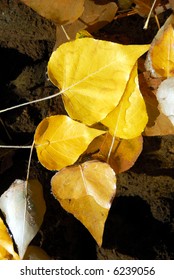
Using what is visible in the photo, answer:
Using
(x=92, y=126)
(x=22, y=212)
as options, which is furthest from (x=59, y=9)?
→ (x=22, y=212)

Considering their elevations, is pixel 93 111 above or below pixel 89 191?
above

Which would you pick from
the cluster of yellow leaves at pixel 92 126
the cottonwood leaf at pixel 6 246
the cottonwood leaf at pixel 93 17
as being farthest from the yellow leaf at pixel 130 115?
the cottonwood leaf at pixel 6 246

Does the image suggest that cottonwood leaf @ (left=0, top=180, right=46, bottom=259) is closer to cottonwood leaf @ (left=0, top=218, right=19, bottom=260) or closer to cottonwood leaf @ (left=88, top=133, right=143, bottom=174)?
cottonwood leaf @ (left=0, top=218, right=19, bottom=260)

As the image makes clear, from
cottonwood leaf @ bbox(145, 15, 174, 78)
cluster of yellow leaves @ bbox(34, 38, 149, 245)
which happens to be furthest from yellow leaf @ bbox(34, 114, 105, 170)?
cottonwood leaf @ bbox(145, 15, 174, 78)

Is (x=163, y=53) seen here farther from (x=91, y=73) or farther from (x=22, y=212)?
(x=22, y=212)

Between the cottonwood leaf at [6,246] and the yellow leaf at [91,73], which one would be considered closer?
the yellow leaf at [91,73]

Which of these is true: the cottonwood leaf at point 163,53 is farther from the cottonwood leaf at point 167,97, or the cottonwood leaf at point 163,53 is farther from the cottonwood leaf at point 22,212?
the cottonwood leaf at point 22,212
